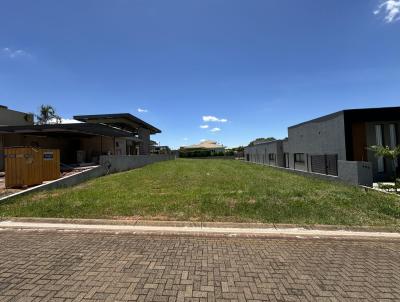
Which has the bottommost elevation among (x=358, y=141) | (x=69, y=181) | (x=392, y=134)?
(x=69, y=181)

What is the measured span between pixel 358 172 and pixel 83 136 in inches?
955

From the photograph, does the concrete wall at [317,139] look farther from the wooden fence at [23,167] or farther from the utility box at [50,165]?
the wooden fence at [23,167]

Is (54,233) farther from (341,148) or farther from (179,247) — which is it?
(341,148)

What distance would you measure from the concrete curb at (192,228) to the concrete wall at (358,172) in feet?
24.3

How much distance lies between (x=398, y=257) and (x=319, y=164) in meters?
14.5

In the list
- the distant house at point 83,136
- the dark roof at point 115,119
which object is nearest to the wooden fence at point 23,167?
the distant house at point 83,136

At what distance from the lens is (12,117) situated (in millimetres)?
26594

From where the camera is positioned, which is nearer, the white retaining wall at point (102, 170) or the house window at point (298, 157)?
the white retaining wall at point (102, 170)

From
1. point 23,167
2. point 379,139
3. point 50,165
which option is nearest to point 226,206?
point 23,167

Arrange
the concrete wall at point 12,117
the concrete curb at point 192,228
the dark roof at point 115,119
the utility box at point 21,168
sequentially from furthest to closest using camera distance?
the dark roof at point 115,119 < the concrete wall at point 12,117 < the utility box at point 21,168 < the concrete curb at point 192,228

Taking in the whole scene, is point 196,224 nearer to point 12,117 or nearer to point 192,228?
point 192,228

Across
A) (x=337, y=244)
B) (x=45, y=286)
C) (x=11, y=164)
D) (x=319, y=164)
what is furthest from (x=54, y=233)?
(x=319, y=164)

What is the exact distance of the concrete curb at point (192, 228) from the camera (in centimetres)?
647

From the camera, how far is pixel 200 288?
12.9ft
